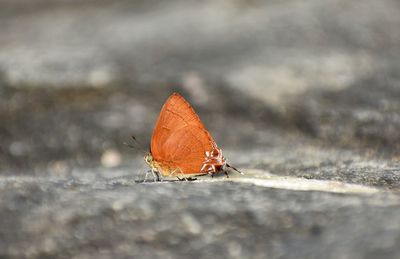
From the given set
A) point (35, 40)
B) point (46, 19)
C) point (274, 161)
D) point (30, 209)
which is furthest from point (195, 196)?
point (46, 19)

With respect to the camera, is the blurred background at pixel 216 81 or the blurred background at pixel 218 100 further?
the blurred background at pixel 216 81

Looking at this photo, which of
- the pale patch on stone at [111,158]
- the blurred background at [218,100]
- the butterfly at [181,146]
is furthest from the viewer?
the pale patch on stone at [111,158]

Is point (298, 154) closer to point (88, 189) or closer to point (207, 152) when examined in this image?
point (207, 152)

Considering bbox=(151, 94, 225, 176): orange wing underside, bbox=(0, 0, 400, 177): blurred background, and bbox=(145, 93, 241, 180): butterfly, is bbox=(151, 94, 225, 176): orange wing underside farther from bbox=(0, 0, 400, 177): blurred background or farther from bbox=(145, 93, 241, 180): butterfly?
bbox=(0, 0, 400, 177): blurred background

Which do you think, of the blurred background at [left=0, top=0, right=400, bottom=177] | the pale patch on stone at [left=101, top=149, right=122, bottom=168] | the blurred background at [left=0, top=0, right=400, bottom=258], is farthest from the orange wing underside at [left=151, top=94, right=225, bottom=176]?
the pale patch on stone at [left=101, top=149, right=122, bottom=168]

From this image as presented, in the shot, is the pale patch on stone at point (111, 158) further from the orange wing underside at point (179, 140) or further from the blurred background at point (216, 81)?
the orange wing underside at point (179, 140)

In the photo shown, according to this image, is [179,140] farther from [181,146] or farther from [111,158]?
[111,158]

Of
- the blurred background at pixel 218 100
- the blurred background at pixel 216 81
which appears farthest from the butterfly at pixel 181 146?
the blurred background at pixel 216 81
